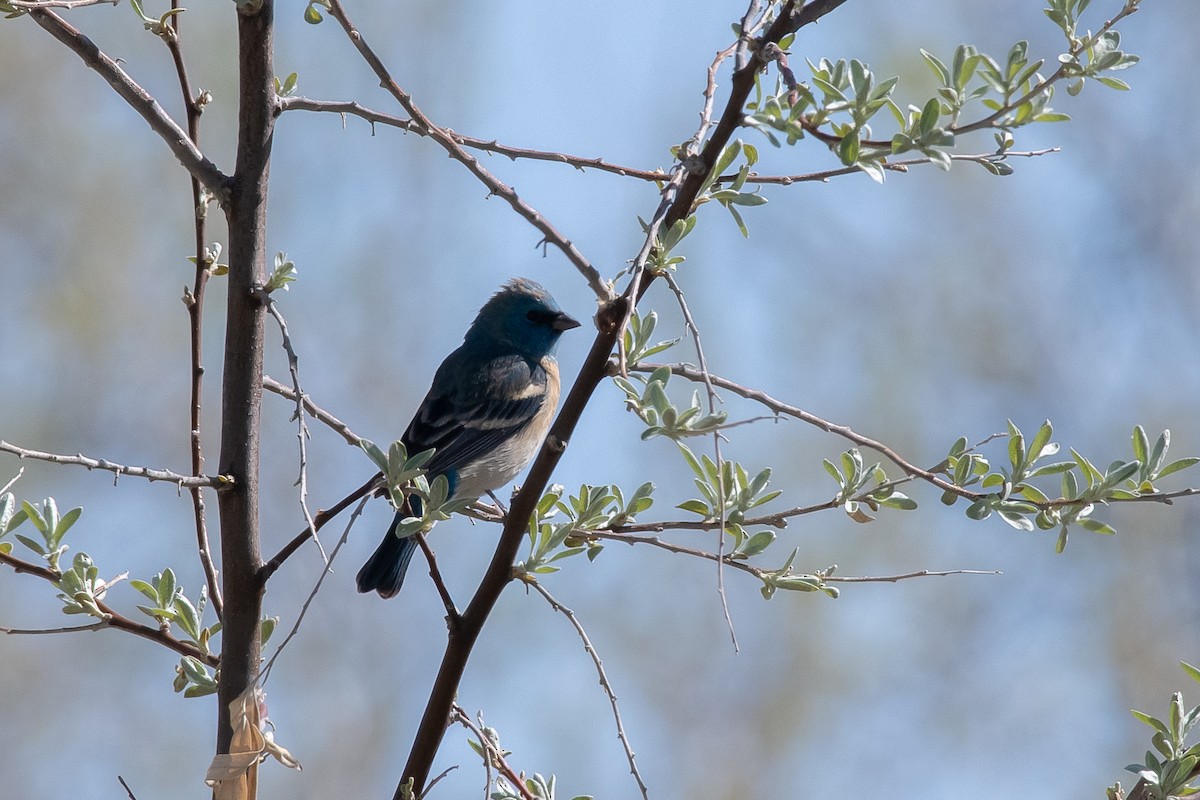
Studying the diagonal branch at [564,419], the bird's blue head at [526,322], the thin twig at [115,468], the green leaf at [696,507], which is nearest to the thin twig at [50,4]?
the diagonal branch at [564,419]

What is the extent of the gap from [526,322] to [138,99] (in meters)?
3.46

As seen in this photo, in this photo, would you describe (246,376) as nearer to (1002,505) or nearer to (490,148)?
(490,148)

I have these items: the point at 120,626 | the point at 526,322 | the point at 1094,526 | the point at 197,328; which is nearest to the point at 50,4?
the point at 197,328

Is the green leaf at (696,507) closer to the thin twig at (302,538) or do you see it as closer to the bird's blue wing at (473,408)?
the thin twig at (302,538)

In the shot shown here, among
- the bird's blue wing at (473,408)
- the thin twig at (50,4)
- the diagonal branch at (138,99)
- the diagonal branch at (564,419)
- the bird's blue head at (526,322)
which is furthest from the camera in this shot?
the bird's blue head at (526,322)

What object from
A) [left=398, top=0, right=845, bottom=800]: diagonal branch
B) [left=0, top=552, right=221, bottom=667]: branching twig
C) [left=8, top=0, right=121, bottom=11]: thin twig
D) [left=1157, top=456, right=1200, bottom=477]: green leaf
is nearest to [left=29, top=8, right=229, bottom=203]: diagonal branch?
[left=8, top=0, right=121, bottom=11]: thin twig

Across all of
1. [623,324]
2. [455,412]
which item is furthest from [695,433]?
[455,412]

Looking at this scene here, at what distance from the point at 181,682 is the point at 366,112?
119 centimetres

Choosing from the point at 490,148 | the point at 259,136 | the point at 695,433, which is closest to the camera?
the point at 695,433

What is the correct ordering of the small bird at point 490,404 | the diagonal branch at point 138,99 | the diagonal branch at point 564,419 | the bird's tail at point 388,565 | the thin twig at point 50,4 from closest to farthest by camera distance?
the diagonal branch at point 564,419
the thin twig at point 50,4
the diagonal branch at point 138,99
the bird's tail at point 388,565
the small bird at point 490,404

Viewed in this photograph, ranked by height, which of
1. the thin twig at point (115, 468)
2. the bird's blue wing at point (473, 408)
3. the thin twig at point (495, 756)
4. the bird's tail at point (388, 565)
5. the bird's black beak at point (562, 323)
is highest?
the bird's black beak at point (562, 323)

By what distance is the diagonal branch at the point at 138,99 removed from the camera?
2.23 metres

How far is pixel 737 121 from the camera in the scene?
1984mm

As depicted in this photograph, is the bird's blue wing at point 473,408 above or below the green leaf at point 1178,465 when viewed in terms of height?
above
